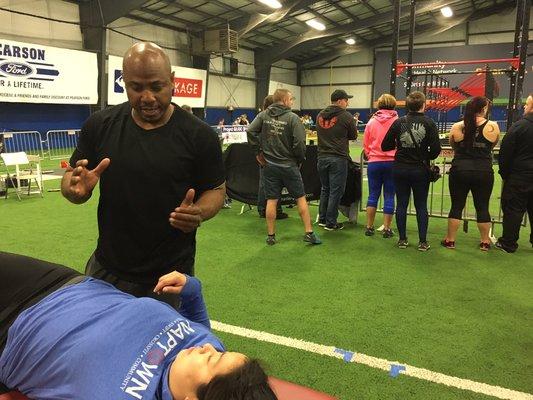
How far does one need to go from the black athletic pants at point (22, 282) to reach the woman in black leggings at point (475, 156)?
4.16 metres

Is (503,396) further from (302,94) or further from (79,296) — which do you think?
(302,94)

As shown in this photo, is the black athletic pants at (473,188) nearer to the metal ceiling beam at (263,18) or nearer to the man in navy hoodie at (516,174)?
the man in navy hoodie at (516,174)

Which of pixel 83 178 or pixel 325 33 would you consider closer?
pixel 83 178

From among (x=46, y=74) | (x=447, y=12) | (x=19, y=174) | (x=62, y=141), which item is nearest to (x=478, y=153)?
(x=19, y=174)

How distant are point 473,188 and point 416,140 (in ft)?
2.75

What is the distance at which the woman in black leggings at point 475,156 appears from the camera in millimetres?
4711

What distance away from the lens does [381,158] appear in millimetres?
5406

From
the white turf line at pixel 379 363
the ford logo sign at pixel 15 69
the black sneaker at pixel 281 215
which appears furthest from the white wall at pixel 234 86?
the white turf line at pixel 379 363

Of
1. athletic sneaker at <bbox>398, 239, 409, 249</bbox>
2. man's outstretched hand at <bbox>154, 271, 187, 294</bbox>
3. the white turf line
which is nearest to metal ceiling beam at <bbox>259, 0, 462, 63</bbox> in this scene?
athletic sneaker at <bbox>398, 239, 409, 249</bbox>

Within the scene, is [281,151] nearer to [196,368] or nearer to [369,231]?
[369,231]

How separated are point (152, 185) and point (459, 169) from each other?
3899 millimetres

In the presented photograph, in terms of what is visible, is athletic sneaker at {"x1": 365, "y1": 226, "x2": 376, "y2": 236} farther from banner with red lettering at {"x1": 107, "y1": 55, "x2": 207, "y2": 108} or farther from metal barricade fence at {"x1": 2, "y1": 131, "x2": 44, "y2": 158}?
banner with red lettering at {"x1": 107, "y1": 55, "x2": 207, "y2": 108}

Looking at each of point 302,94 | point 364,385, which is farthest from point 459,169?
point 302,94

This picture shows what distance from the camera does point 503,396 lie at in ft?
8.01
